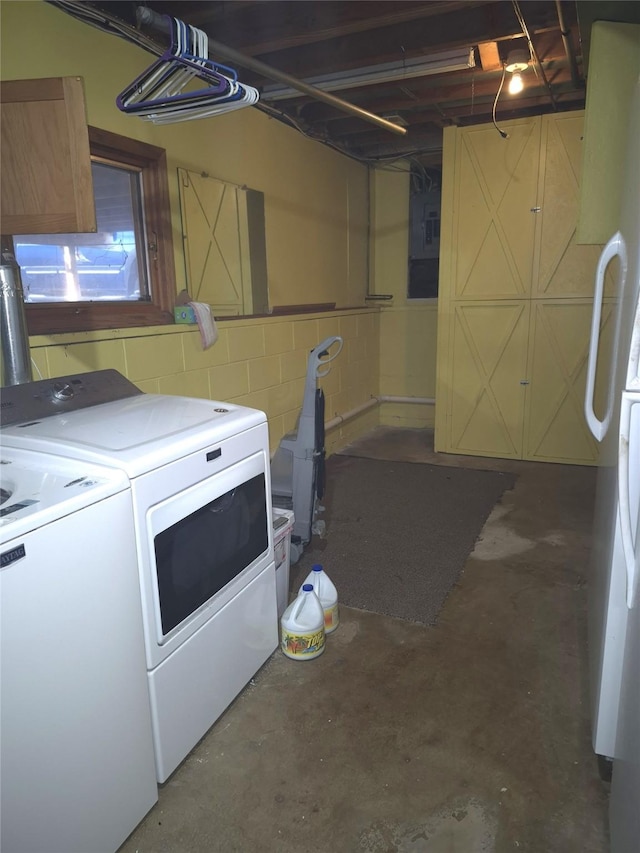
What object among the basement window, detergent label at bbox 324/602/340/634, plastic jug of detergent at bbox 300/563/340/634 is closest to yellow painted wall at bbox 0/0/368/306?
the basement window

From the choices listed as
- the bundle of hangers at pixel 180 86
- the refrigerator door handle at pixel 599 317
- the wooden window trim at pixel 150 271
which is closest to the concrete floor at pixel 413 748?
the refrigerator door handle at pixel 599 317

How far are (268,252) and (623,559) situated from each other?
3.25 metres

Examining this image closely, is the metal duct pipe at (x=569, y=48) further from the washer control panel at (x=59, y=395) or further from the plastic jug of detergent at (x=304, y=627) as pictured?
the plastic jug of detergent at (x=304, y=627)

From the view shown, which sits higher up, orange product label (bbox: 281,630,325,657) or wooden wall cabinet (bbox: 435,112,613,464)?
wooden wall cabinet (bbox: 435,112,613,464)

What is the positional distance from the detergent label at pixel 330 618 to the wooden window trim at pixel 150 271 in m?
1.67

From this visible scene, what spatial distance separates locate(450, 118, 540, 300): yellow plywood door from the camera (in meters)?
4.50

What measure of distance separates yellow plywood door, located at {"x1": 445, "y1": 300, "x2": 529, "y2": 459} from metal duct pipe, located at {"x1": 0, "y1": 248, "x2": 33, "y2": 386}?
3.74m

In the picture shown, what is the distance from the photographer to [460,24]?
315 centimetres

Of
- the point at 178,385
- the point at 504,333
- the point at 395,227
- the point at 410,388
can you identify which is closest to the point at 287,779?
the point at 178,385

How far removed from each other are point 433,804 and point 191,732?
773 millimetres

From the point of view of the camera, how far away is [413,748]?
1.91 m

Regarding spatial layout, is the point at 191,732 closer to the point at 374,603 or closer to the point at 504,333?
the point at 374,603

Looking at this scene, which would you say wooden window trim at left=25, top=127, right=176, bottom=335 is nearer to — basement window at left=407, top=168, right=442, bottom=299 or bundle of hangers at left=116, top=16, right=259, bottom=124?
bundle of hangers at left=116, top=16, right=259, bottom=124

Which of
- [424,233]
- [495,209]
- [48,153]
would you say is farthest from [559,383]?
[48,153]
